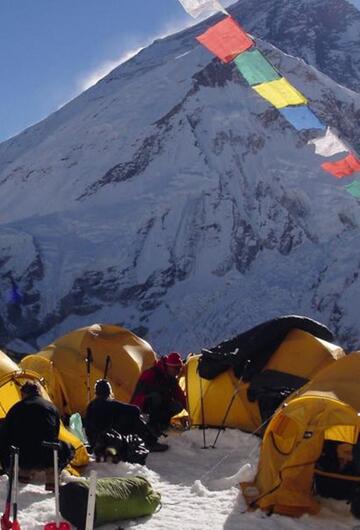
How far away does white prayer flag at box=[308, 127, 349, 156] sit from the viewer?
14.4 m

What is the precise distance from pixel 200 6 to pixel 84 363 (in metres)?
6.28

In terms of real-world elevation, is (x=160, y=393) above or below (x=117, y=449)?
below

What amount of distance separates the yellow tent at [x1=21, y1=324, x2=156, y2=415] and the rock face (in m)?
59.4

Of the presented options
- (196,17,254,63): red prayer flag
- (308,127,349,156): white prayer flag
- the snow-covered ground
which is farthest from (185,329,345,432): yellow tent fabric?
(196,17,254,63): red prayer flag

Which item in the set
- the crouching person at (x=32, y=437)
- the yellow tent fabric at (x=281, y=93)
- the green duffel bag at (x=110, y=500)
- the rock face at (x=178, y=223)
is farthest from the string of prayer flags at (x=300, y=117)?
the rock face at (x=178, y=223)

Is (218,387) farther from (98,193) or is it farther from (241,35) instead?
(98,193)

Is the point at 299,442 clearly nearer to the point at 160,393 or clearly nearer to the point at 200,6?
the point at 160,393

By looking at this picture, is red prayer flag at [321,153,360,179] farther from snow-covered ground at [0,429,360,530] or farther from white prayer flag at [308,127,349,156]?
snow-covered ground at [0,429,360,530]

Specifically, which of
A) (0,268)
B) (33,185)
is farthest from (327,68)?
(0,268)

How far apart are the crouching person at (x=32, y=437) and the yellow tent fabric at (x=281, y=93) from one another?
6.94 m

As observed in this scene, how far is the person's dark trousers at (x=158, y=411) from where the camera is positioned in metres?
10.8

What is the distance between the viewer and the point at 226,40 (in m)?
12.1

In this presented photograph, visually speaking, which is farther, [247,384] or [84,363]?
[84,363]

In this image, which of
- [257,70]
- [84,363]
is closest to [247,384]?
[84,363]
